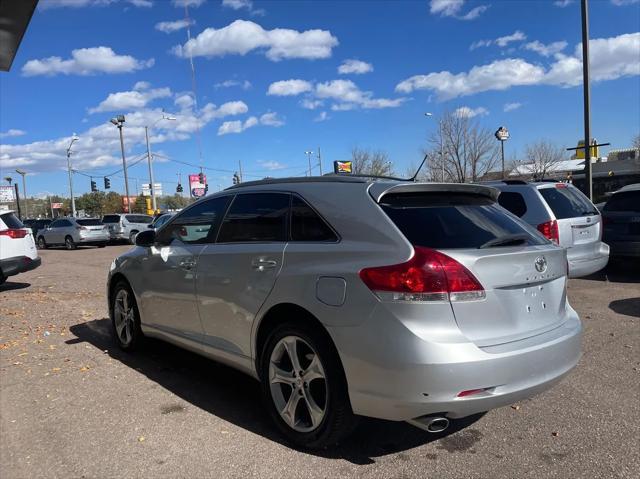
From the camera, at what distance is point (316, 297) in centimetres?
324

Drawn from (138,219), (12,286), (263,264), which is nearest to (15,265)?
(12,286)

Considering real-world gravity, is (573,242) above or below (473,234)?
below

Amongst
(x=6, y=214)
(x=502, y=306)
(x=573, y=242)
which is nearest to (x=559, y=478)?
(x=502, y=306)

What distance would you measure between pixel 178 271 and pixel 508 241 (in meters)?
2.79

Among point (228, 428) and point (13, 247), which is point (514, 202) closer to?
point (228, 428)

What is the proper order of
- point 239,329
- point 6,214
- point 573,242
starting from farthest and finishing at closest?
point 6,214 < point 573,242 < point 239,329

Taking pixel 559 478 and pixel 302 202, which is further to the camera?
pixel 302 202

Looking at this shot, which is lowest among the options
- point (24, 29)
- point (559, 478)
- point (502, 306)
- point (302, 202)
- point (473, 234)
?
point (559, 478)

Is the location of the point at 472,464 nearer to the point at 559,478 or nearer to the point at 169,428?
the point at 559,478

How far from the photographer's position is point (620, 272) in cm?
1030

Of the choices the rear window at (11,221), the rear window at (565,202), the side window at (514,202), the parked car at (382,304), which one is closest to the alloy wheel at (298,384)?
the parked car at (382,304)

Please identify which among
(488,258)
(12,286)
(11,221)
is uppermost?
(11,221)

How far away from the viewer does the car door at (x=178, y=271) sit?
4480mm

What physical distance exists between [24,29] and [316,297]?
623cm
